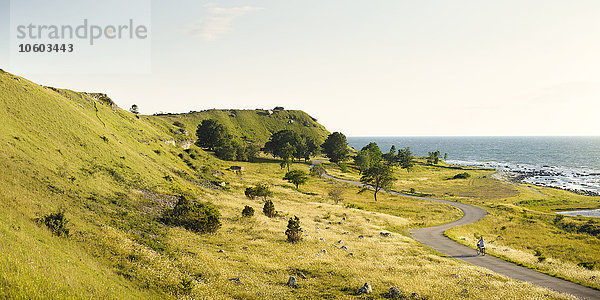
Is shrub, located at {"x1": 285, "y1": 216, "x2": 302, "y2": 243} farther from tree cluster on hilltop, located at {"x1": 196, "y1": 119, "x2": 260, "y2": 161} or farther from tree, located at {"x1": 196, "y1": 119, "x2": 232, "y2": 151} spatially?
tree, located at {"x1": 196, "y1": 119, "x2": 232, "y2": 151}

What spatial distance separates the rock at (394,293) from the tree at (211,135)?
414ft

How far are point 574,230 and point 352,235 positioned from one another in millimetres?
49360

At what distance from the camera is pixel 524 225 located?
55688 millimetres

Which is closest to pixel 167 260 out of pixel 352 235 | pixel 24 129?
pixel 352 235

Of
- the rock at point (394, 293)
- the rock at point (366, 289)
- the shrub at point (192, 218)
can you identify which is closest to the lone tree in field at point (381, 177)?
the shrub at point (192, 218)

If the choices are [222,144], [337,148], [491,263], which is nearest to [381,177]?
[491,263]

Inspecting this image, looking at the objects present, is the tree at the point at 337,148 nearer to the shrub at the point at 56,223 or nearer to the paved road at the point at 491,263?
the paved road at the point at 491,263

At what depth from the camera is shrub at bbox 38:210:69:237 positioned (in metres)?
17.1

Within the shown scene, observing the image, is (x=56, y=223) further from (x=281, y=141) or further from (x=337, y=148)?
(x=337, y=148)

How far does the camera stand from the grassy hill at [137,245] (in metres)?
14.3

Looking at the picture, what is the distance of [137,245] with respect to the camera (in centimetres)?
1986

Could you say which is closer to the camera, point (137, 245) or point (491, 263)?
point (137, 245)

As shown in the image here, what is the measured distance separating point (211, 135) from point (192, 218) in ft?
394

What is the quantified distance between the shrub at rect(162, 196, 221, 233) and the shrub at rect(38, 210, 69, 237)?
1145 centimetres
